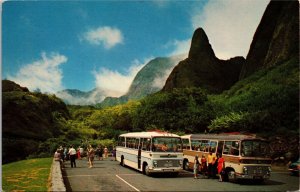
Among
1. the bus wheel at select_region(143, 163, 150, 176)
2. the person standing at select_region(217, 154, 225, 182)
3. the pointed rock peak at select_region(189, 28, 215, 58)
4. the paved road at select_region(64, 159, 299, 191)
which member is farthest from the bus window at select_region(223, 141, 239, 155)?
the pointed rock peak at select_region(189, 28, 215, 58)

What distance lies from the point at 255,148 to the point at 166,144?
4.70 metres

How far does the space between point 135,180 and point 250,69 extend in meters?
54.1

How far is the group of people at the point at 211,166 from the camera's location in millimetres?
18781

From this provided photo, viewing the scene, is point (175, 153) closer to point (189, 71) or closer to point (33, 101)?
point (33, 101)

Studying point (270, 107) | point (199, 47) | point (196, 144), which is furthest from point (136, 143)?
point (199, 47)

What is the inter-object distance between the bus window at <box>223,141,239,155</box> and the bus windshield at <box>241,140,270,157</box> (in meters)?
0.38

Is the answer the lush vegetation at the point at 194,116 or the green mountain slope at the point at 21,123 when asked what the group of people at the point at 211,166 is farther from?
the green mountain slope at the point at 21,123

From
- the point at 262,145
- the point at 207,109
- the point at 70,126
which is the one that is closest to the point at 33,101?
the point at 70,126

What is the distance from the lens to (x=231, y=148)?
1898 centimetres

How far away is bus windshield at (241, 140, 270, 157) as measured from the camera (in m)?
18.2

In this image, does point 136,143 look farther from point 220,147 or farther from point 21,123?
point 21,123

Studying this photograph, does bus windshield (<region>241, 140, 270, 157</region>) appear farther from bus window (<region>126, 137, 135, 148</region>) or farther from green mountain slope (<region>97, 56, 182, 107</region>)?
green mountain slope (<region>97, 56, 182, 107</region>)

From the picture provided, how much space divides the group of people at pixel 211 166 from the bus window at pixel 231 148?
47cm

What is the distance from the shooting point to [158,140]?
20562 millimetres
